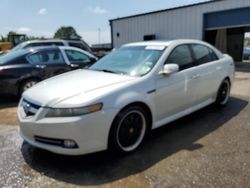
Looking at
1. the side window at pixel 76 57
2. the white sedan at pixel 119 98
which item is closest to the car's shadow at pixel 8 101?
the side window at pixel 76 57

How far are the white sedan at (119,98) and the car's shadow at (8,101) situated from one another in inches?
122

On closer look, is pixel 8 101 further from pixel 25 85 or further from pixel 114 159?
pixel 114 159

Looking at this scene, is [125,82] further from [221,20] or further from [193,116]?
[221,20]

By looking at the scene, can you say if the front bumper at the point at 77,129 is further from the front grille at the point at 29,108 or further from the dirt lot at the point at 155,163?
the dirt lot at the point at 155,163

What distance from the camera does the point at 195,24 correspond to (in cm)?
1591

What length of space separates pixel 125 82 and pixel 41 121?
46.2 inches

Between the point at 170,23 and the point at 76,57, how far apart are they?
35.7ft

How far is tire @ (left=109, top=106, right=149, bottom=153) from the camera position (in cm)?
338

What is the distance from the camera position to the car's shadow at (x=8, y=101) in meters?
6.67

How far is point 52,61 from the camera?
7.44 m

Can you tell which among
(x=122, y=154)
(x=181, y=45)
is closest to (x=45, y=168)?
(x=122, y=154)

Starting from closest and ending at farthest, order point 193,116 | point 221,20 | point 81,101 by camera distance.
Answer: point 81,101 < point 193,116 < point 221,20

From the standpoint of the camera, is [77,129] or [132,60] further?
[132,60]

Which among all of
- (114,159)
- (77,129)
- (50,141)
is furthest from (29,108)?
(114,159)
